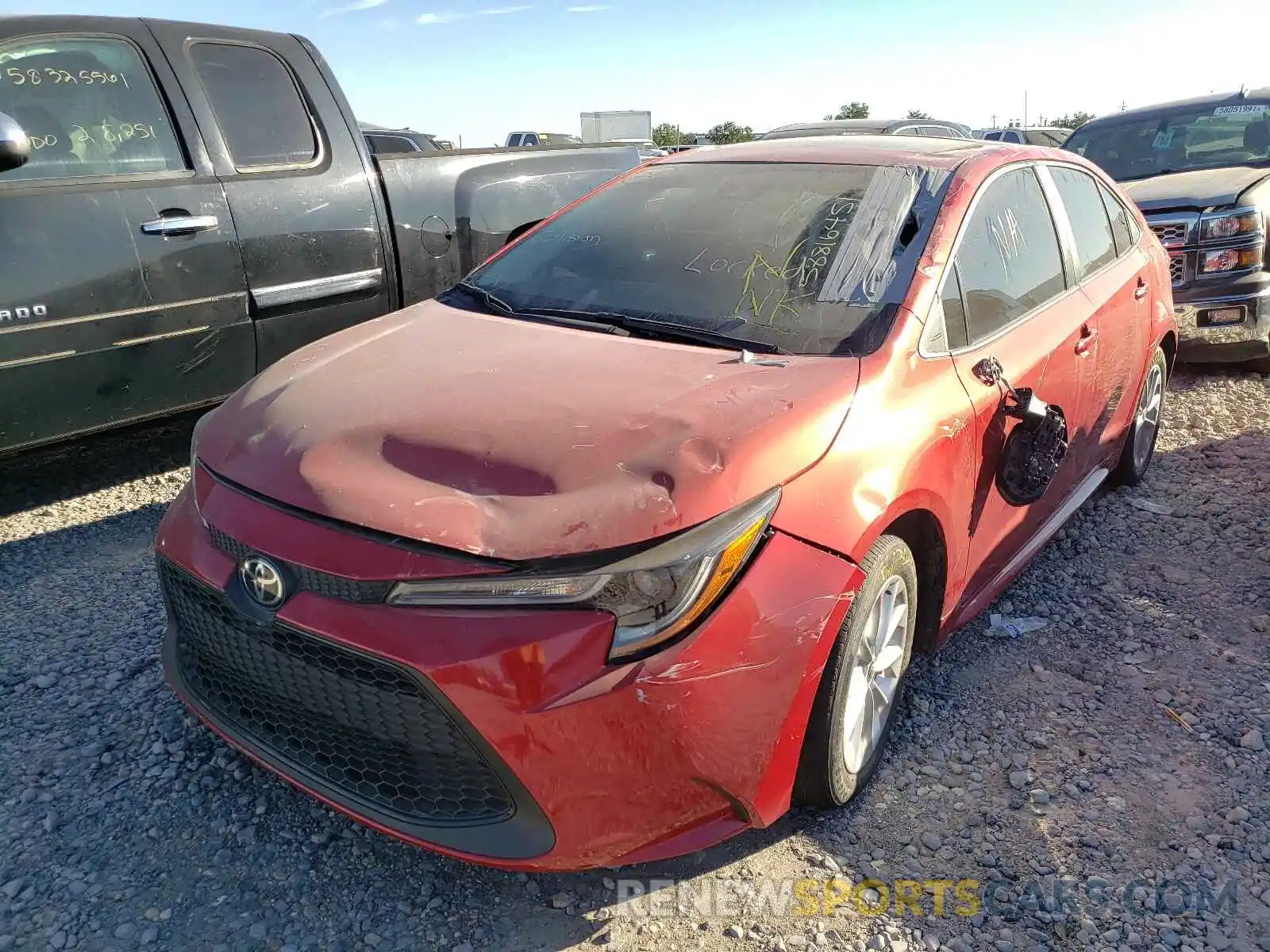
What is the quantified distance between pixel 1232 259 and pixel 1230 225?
198mm

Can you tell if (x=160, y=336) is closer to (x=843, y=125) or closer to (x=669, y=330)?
(x=669, y=330)

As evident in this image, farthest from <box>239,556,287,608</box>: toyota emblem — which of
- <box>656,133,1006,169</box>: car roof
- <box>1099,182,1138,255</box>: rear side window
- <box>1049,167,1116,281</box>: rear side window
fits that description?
<box>1099,182,1138,255</box>: rear side window

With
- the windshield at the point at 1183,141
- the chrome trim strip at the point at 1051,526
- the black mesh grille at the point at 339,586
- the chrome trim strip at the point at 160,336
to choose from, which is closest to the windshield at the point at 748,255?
the chrome trim strip at the point at 1051,526

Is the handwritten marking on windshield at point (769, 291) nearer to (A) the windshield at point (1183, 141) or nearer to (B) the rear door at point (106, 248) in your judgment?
(B) the rear door at point (106, 248)

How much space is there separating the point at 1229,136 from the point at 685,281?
20.5 feet

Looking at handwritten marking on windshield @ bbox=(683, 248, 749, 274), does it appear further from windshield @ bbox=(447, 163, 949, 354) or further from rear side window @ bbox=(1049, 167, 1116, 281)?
rear side window @ bbox=(1049, 167, 1116, 281)

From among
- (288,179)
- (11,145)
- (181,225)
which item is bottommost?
(181,225)

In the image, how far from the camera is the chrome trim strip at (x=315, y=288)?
4164 millimetres

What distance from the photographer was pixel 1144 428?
4539mm

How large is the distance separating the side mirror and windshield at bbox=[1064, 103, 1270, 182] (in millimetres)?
7053

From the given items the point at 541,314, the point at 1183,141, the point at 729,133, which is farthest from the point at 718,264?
the point at 729,133

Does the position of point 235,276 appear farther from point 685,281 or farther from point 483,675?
point 483,675

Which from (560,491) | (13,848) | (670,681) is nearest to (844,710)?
(670,681)

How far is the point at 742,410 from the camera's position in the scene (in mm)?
2189
